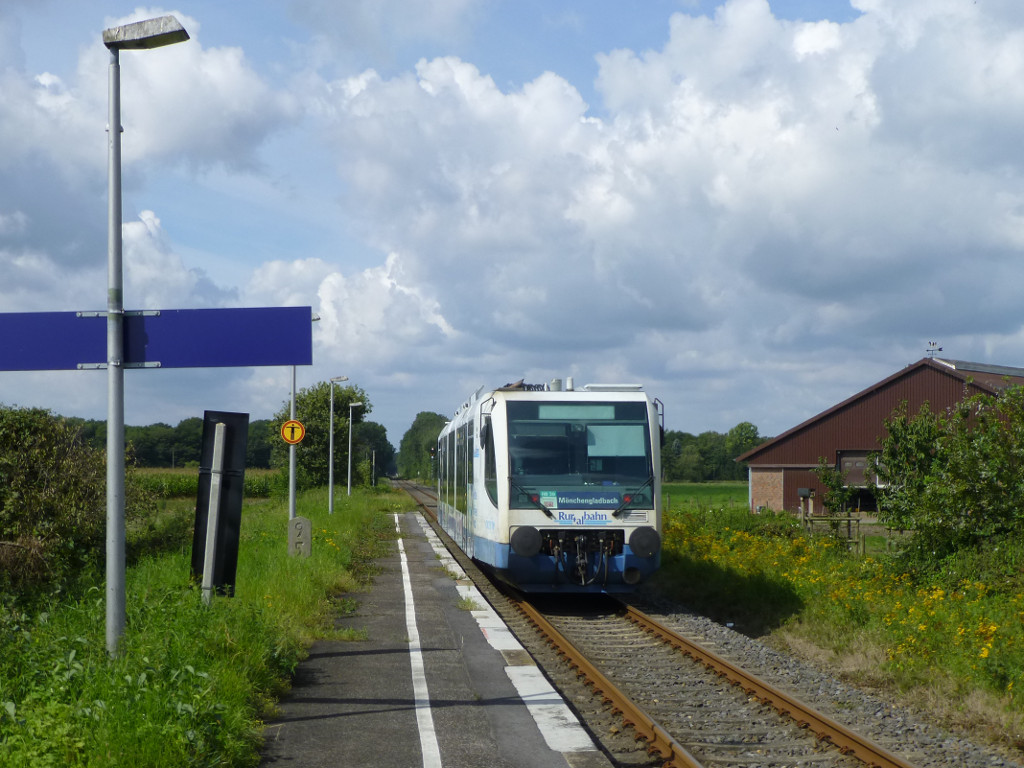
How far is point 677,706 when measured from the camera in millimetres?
8320

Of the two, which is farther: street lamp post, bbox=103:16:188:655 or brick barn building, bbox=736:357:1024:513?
brick barn building, bbox=736:357:1024:513

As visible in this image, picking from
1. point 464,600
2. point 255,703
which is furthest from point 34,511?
point 255,703

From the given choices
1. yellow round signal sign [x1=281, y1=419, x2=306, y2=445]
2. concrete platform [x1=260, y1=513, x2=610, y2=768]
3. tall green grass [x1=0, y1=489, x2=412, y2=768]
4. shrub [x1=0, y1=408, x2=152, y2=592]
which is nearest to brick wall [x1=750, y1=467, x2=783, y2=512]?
yellow round signal sign [x1=281, y1=419, x2=306, y2=445]

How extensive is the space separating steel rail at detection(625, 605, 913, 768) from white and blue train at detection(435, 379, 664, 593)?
1782 mm

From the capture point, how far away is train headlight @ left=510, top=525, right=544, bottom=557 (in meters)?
12.8

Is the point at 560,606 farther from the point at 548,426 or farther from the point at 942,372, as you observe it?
the point at 942,372

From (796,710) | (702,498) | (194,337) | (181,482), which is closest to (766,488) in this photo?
(702,498)

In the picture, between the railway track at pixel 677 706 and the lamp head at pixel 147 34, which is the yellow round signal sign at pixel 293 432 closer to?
the railway track at pixel 677 706

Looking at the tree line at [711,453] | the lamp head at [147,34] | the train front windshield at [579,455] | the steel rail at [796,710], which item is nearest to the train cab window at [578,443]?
the train front windshield at [579,455]

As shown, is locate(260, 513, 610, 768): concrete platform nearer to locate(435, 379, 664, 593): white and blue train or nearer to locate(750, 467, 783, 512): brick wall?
locate(435, 379, 664, 593): white and blue train

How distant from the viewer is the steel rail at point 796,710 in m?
6.67

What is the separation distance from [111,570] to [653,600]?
35.8 ft

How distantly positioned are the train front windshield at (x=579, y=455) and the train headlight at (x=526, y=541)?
1.27 ft

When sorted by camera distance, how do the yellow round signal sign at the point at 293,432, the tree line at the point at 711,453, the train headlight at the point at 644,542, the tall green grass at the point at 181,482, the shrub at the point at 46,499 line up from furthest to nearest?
the tree line at the point at 711,453 → the tall green grass at the point at 181,482 → the yellow round signal sign at the point at 293,432 → the shrub at the point at 46,499 → the train headlight at the point at 644,542
